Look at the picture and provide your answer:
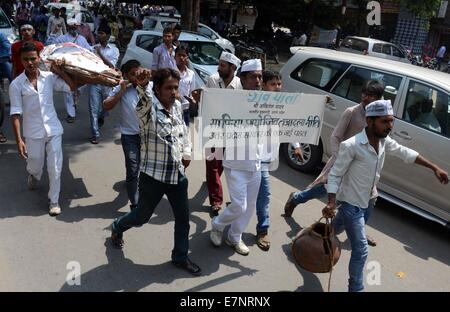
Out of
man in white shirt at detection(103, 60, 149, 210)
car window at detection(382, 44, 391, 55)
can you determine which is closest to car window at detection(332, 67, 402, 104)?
man in white shirt at detection(103, 60, 149, 210)

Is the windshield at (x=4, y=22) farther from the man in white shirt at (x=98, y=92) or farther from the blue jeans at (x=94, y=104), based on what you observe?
the blue jeans at (x=94, y=104)

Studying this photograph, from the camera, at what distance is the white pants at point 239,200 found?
3.82 meters

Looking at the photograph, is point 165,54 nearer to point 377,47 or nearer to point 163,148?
point 163,148

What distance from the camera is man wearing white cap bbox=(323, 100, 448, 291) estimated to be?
328cm

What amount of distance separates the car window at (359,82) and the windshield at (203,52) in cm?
414

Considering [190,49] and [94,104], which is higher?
[190,49]

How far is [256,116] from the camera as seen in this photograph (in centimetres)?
393

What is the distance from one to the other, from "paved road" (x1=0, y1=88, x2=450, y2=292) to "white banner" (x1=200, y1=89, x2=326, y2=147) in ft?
3.67

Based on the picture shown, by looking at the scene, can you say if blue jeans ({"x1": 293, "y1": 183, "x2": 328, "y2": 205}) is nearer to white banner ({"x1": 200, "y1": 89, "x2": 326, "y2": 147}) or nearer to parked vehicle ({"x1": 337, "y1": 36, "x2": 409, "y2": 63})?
white banner ({"x1": 200, "y1": 89, "x2": 326, "y2": 147})

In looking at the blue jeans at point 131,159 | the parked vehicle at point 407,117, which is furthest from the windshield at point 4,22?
the parked vehicle at point 407,117

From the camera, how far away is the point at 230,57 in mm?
4281

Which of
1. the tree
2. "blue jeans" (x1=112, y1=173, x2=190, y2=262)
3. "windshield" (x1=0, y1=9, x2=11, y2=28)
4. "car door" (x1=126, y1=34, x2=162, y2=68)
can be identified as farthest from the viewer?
the tree

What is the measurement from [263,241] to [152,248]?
1.07 m

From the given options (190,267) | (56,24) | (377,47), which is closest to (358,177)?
(190,267)
